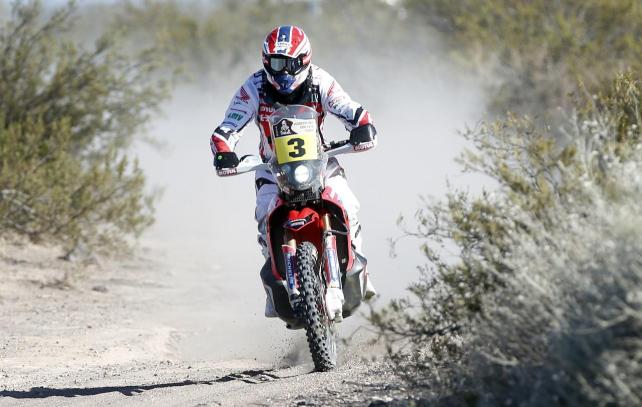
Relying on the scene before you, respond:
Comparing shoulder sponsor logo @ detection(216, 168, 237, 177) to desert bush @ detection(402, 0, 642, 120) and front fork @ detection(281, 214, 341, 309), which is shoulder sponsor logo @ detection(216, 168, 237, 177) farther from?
desert bush @ detection(402, 0, 642, 120)

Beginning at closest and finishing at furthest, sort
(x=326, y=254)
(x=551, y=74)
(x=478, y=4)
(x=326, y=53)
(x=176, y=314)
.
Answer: (x=326, y=254) → (x=176, y=314) → (x=551, y=74) → (x=478, y=4) → (x=326, y=53)

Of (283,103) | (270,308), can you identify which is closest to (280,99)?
(283,103)

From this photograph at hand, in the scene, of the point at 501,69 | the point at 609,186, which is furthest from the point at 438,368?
the point at 501,69

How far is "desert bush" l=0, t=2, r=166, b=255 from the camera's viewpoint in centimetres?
1263

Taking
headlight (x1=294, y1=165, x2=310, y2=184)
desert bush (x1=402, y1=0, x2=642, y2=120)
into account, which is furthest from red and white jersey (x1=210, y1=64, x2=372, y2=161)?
desert bush (x1=402, y1=0, x2=642, y2=120)

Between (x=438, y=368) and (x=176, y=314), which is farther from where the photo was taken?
(x=176, y=314)

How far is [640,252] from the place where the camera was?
404 cm

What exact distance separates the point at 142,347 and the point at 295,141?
307 cm

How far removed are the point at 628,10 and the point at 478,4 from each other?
440 cm

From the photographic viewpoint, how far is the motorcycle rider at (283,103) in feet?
23.7

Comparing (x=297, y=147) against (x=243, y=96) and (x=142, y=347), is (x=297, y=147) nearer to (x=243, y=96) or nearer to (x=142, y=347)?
(x=243, y=96)

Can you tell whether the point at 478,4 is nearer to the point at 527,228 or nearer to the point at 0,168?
the point at 0,168

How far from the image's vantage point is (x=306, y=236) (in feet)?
23.3

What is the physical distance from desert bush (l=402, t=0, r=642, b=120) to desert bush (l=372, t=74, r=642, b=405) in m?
12.3
